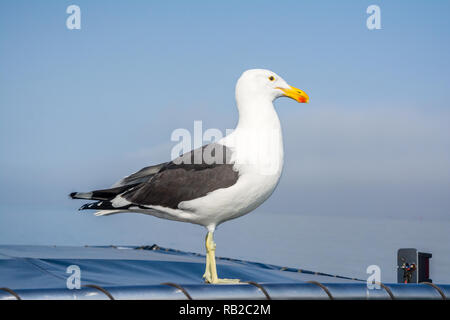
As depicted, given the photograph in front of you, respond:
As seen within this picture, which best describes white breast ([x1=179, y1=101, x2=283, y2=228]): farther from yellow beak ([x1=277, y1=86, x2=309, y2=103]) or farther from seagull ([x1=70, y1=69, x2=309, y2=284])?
yellow beak ([x1=277, y1=86, x2=309, y2=103])

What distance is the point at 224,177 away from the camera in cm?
Result: 656

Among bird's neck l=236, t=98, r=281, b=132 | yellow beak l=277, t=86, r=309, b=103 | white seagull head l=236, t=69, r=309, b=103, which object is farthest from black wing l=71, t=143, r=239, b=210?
yellow beak l=277, t=86, r=309, b=103

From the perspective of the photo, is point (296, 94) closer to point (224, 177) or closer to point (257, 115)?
point (257, 115)

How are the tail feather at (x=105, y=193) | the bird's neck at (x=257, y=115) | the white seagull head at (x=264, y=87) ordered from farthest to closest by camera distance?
the tail feather at (x=105, y=193) → the white seagull head at (x=264, y=87) → the bird's neck at (x=257, y=115)

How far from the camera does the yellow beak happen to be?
6938 millimetres

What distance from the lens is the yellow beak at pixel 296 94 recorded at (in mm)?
6938

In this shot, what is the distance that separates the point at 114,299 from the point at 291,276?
5.75 metres

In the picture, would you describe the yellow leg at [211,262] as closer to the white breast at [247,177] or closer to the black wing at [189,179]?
the white breast at [247,177]

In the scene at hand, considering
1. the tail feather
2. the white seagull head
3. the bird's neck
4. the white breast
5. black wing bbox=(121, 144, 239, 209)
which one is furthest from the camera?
the tail feather

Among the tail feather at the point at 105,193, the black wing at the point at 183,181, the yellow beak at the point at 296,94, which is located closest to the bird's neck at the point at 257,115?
the yellow beak at the point at 296,94

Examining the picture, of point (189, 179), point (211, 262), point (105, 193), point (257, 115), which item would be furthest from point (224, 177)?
point (105, 193)

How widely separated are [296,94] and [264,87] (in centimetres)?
36
